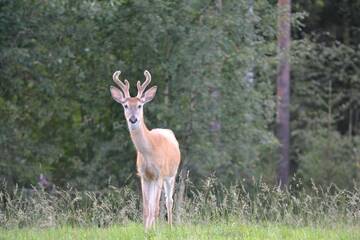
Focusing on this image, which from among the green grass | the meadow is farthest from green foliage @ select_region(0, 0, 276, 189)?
the green grass

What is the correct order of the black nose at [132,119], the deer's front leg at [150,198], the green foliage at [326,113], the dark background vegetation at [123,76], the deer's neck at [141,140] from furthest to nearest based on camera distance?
the green foliage at [326,113] → the dark background vegetation at [123,76] → the deer's neck at [141,140] → the black nose at [132,119] → the deer's front leg at [150,198]

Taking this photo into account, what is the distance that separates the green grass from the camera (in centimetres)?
976

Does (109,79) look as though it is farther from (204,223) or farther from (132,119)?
(204,223)

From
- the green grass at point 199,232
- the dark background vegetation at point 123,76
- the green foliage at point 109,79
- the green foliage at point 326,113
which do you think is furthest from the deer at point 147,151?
the green foliage at point 326,113

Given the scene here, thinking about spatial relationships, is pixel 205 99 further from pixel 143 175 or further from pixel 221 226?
pixel 221 226

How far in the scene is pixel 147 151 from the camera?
468 inches

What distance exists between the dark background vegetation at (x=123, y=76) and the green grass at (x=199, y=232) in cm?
488

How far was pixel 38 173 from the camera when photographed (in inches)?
629

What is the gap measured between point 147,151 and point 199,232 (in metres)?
2.23

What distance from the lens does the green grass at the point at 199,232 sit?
9.76 metres

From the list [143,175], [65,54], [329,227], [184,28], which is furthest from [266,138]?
[329,227]

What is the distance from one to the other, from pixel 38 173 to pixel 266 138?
3931mm

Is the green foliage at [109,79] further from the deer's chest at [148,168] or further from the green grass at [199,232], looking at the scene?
the green grass at [199,232]

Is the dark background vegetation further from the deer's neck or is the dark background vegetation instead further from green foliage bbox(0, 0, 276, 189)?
the deer's neck
